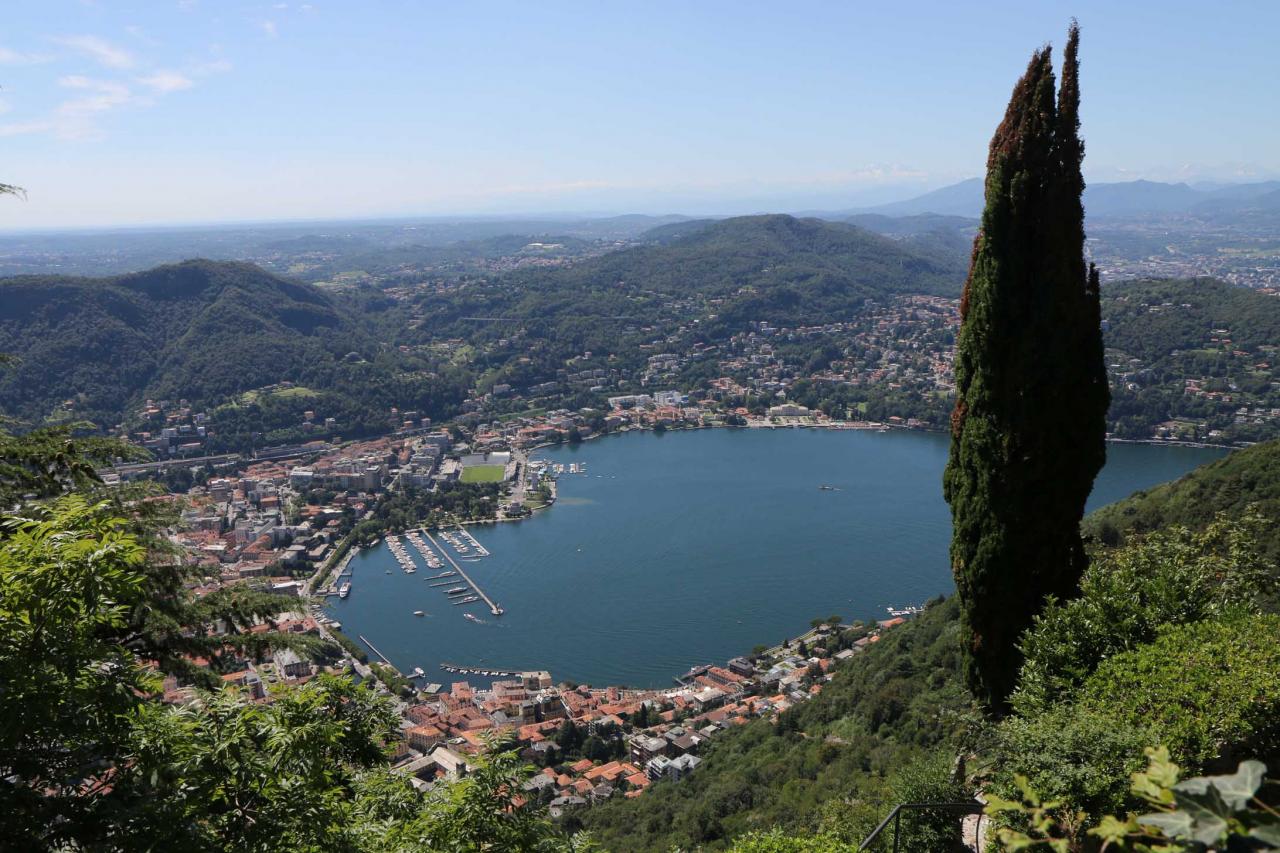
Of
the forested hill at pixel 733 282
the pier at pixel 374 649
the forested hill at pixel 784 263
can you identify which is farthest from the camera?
the forested hill at pixel 784 263

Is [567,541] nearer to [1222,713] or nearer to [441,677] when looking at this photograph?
[441,677]

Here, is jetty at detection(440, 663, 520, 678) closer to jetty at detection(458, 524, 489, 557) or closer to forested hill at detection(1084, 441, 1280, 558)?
jetty at detection(458, 524, 489, 557)

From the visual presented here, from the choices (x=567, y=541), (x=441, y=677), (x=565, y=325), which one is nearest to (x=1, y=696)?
(x=441, y=677)

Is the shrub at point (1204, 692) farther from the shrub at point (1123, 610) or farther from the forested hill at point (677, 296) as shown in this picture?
the forested hill at point (677, 296)

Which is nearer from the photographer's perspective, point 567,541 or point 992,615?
point 992,615

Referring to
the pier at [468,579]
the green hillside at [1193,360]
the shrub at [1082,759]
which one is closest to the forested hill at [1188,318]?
the green hillside at [1193,360]

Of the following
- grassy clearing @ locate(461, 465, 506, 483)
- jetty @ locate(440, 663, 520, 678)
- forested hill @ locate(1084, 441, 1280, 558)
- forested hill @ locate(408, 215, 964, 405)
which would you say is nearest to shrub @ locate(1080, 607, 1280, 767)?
forested hill @ locate(1084, 441, 1280, 558)

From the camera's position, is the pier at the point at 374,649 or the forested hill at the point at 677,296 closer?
the pier at the point at 374,649
